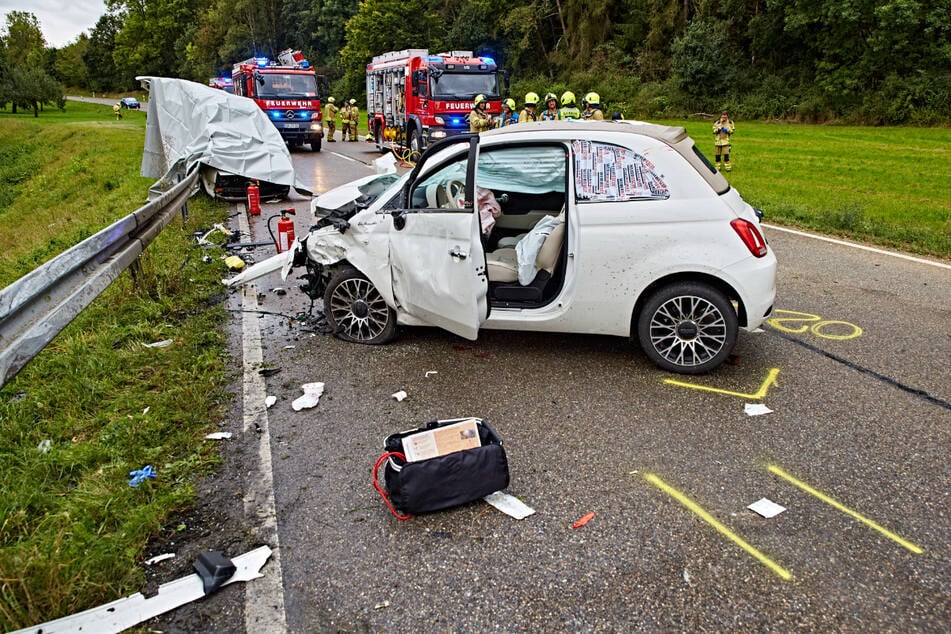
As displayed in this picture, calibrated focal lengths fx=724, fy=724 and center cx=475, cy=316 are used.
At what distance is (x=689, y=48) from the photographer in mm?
38719

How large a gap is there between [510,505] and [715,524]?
3.26ft

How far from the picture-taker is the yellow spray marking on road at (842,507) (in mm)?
3299

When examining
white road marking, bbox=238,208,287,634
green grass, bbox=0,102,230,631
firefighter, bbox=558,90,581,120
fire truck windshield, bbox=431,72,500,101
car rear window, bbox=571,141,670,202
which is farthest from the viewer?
fire truck windshield, bbox=431,72,500,101

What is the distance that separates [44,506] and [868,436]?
4.55 m

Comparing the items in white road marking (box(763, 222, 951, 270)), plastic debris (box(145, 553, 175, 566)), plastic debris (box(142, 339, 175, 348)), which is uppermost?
white road marking (box(763, 222, 951, 270))

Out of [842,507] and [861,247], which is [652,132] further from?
[861,247]

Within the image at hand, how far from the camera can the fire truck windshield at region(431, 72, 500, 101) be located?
18.7m

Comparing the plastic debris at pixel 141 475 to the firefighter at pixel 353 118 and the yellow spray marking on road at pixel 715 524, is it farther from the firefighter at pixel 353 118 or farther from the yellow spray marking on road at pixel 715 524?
the firefighter at pixel 353 118

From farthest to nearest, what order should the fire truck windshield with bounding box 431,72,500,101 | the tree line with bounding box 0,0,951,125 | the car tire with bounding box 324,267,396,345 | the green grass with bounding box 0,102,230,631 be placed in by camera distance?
the tree line with bounding box 0,0,951,125 < the fire truck windshield with bounding box 431,72,500,101 < the car tire with bounding box 324,267,396,345 < the green grass with bounding box 0,102,230,631

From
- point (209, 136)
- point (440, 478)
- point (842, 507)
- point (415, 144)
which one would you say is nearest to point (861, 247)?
point (842, 507)

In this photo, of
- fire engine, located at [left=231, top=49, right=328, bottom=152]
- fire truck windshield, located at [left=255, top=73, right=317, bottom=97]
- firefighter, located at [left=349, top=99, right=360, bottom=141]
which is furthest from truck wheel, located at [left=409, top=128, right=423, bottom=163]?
firefighter, located at [left=349, top=99, right=360, bottom=141]

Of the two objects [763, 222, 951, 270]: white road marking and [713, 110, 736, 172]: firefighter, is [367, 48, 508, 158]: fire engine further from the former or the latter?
[763, 222, 951, 270]: white road marking

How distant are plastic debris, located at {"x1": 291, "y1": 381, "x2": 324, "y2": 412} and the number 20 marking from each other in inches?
152

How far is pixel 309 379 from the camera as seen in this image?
528cm
